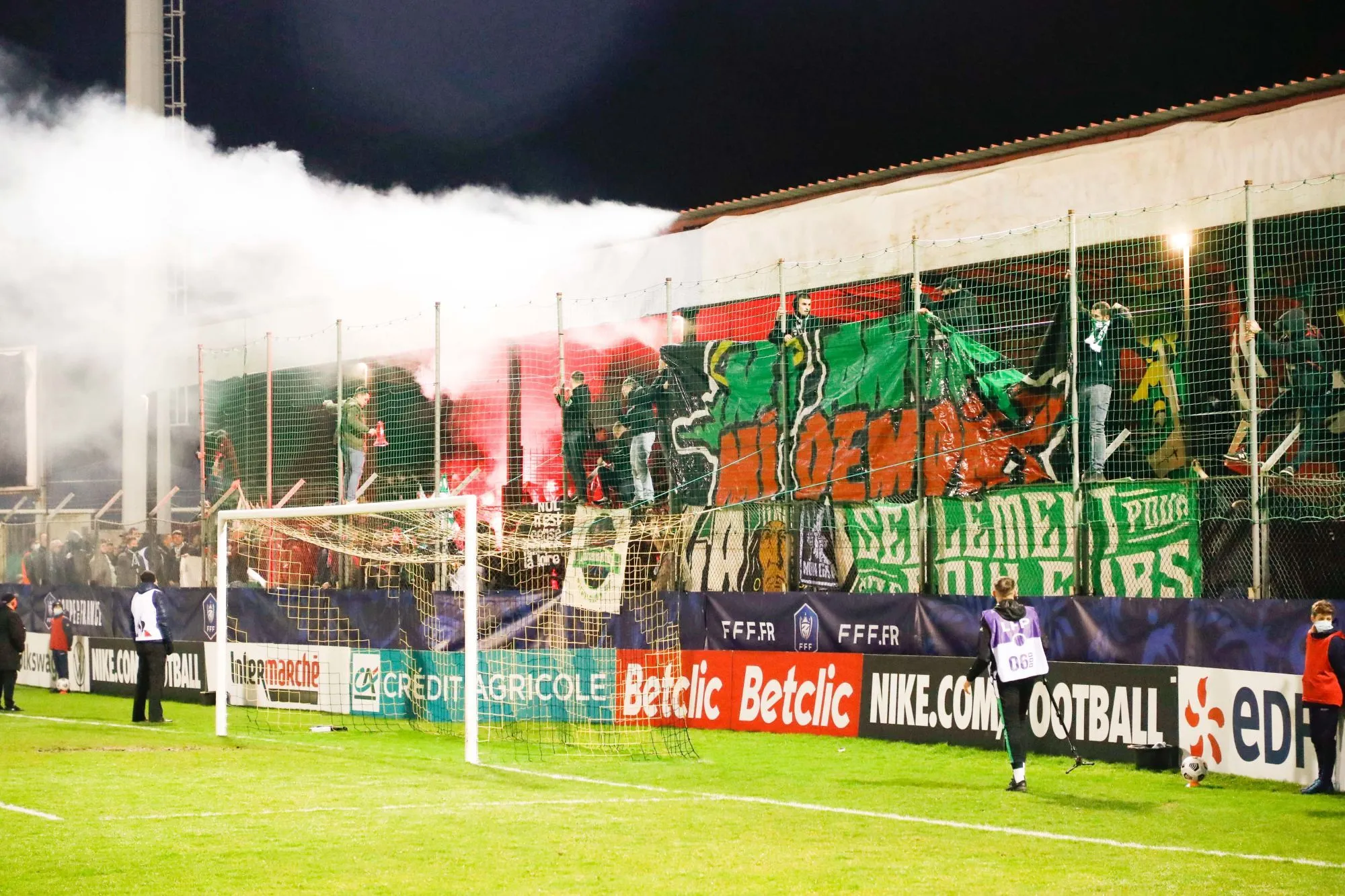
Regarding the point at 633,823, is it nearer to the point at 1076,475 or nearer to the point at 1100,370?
the point at 1076,475

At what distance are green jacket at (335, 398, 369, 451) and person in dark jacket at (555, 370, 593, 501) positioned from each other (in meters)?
4.32

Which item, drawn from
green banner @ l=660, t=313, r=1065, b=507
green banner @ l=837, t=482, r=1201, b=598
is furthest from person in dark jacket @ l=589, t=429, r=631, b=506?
green banner @ l=837, t=482, r=1201, b=598

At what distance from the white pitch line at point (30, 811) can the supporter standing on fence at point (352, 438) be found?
12947 millimetres

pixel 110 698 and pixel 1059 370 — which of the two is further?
pixel 110 698

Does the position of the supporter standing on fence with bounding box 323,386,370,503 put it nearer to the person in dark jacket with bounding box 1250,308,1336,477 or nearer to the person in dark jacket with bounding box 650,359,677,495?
the person in dark jacket with bounding box 650,359,677,495

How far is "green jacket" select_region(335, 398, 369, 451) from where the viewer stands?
83.9ft

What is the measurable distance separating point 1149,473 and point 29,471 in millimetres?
25182

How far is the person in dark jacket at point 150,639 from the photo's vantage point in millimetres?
20766

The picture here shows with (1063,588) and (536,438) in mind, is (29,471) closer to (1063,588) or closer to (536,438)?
(536,438)

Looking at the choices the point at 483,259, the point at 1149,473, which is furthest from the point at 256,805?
the point at 483,259

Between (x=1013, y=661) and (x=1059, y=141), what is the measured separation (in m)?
11.9

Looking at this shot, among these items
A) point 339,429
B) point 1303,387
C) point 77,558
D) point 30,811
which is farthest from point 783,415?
point 77,558

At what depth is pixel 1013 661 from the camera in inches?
547

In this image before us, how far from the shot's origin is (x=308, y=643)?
914 inches
